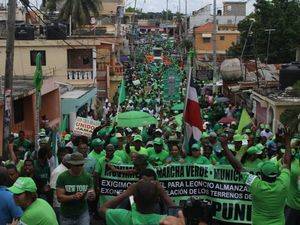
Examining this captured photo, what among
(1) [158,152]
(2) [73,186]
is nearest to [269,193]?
(2) [73,186]

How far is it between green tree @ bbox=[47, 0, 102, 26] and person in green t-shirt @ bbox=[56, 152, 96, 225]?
44.3 meters

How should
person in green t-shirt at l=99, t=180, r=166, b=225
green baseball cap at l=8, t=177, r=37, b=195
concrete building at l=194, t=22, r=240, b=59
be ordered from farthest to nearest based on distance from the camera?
concrete building at l=194, t=22, r=240, b=59, green baseball cap at l=8, t=177, r=37, b=195, person in green t-shirt at l=99, t=180, r=166, b=225

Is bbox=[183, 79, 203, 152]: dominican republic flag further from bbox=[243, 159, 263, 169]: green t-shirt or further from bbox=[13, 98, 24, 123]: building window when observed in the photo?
bbox=[13, 98, 24, 123]: building window

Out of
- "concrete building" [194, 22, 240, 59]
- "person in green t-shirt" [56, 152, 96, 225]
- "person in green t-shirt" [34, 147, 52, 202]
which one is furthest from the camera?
"concrete building" [194, 22, 240, 59]

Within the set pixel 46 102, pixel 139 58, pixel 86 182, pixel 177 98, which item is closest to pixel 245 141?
pixel 86 182

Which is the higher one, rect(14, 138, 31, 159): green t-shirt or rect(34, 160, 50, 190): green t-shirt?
rect(34, 160, 50, 190): green t-shirt

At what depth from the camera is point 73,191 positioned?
7840 millimetres

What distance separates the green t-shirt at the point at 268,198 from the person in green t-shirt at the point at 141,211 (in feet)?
6.55

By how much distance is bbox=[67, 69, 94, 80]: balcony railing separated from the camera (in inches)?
1527

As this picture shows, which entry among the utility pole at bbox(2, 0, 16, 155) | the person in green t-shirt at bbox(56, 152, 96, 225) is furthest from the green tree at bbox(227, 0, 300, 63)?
the person in green t-shirt at bbox(56, 152, 96, 225)

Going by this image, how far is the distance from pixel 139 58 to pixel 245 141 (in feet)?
265

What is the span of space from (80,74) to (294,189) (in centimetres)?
3195

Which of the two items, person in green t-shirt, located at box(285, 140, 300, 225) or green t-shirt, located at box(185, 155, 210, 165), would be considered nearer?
person in green t-shirt, located at box(285, 140, 300, 225)

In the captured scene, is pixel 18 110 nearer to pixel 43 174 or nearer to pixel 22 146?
pixel 22 146
